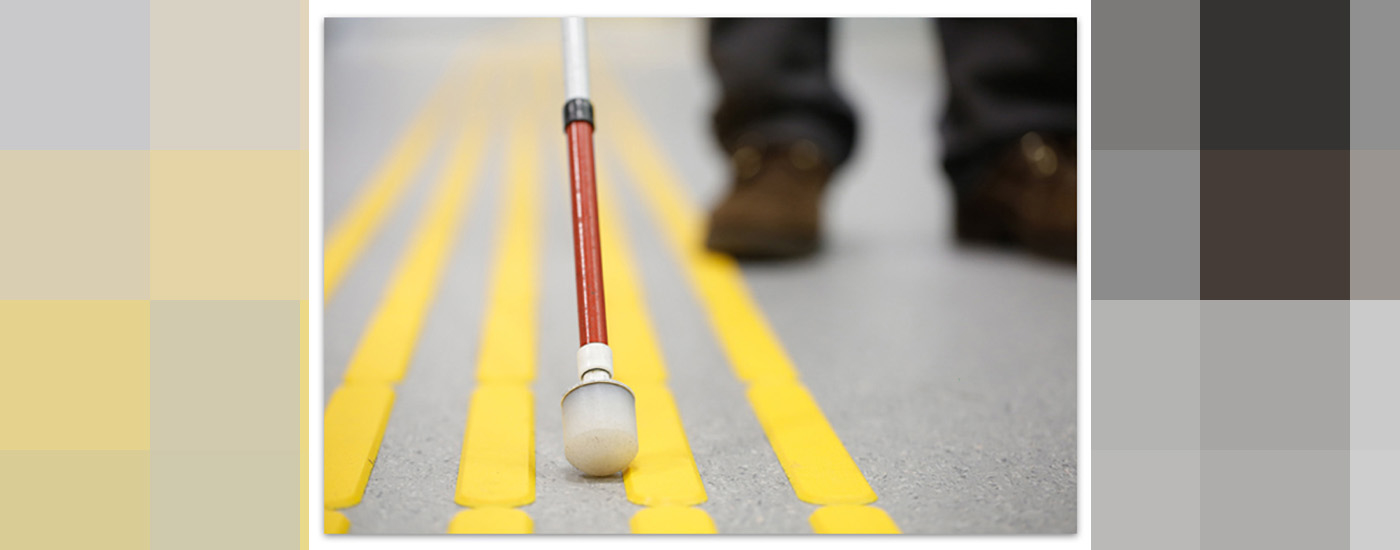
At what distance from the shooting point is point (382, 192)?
2488mm

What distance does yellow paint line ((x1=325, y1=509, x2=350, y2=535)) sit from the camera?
72 cm

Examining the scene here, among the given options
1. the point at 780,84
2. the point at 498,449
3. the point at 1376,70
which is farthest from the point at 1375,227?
the point at 780,84

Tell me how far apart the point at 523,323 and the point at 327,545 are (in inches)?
27.7

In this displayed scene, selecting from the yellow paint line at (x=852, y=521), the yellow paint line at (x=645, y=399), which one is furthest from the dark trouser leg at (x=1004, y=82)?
the yellow paint line at (x=852, y=521)

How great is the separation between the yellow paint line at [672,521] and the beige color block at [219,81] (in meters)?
0.40

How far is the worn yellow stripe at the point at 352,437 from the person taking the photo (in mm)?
779

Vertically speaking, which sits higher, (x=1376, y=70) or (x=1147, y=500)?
(x=1376, y=70)

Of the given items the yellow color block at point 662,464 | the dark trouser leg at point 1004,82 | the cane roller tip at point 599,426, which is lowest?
the yellow color block at point 662,464

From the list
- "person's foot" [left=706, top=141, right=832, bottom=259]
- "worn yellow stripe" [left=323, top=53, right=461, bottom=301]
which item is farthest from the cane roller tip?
"person's foot" [left=706, top=141, right=832, bottom=259]

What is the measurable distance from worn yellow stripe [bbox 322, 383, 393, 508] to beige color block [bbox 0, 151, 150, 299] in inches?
7.9

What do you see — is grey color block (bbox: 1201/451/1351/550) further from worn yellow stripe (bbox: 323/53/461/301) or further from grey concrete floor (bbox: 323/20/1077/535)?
worn yellow stripe (bbox: 323/53/461/301)

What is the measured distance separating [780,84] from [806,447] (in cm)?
114

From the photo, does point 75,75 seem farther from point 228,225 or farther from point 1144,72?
point 1144,72

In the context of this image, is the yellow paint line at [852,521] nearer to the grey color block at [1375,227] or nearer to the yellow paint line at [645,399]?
the yellow paint line at [645,399]
